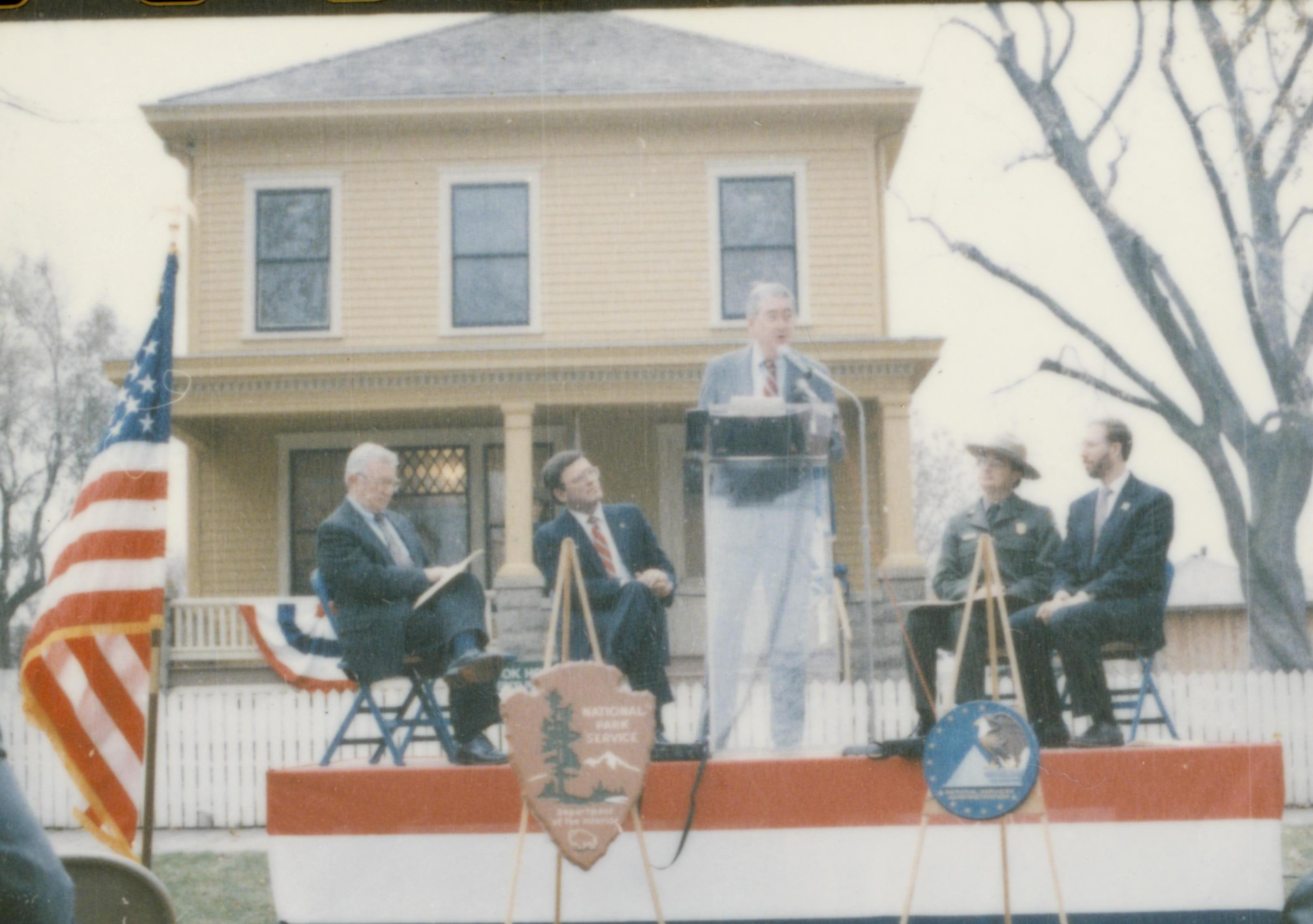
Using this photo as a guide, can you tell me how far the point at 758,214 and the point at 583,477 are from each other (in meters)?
1.63

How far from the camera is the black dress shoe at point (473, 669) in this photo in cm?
388

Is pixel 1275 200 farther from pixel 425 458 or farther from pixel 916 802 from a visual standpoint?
pixel 425 458

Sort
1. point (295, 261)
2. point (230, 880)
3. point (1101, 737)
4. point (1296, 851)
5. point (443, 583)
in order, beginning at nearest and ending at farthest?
1. point (1101, 737)
2. point (443, 583)
3. point (295, 261)
4. point (1296, 851)
5. point (230, 880)

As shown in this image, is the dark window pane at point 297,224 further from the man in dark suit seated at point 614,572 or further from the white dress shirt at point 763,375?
the white dress shirt at point 763,375

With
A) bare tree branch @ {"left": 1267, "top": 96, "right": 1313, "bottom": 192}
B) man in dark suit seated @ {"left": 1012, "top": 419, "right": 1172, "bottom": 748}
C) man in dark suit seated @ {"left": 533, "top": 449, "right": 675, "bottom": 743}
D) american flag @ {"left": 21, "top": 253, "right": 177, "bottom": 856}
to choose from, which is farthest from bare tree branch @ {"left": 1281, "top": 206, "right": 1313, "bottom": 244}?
american flag @ {"left": 21, "top": 253, "right": 177, "bottom": 856}

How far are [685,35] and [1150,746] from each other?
317 cm

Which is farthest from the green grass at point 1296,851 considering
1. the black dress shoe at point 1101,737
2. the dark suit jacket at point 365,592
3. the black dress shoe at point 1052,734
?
the dark suit jacket at point 365,592

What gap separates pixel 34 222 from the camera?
4.62m

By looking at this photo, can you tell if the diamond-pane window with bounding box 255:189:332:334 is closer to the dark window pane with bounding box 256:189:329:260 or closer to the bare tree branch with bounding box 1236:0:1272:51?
the dark window pane with bounding box 256:189:329:260

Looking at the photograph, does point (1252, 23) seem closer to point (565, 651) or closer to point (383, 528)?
point (565, 651)

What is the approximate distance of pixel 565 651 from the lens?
3746mm

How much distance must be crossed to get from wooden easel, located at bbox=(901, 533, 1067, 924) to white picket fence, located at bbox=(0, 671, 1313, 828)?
563 millimetres

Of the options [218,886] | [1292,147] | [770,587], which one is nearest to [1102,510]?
[770,587]

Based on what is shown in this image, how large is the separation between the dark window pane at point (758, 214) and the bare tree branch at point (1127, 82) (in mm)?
1219
